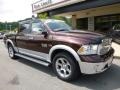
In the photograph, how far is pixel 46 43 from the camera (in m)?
5.50

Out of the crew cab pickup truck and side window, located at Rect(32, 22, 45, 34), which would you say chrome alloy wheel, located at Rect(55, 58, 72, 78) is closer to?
the crew cab pickup truck

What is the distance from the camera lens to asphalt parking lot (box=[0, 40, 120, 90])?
15.3 feet

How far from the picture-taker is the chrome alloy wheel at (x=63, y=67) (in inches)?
197

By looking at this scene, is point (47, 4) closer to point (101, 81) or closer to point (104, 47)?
point (104, 47)

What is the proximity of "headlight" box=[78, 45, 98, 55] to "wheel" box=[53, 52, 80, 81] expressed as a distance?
1.33ft

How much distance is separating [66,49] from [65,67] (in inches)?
22.7

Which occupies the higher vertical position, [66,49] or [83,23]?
[83,23]

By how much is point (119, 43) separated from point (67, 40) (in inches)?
273

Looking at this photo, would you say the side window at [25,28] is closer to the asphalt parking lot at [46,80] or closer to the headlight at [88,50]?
the asphalt parking lot at [46,80]

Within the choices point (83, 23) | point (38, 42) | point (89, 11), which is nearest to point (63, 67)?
point (38, 42)

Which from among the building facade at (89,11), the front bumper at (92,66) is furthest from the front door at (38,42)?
the building facade at (89,11)

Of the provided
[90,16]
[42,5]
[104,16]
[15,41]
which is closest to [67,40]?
[15,41]

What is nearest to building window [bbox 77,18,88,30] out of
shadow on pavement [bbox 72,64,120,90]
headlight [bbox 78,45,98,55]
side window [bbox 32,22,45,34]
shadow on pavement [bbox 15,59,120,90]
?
side window [bbox 32,22,45,34]

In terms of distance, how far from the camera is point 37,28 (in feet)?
20.1
